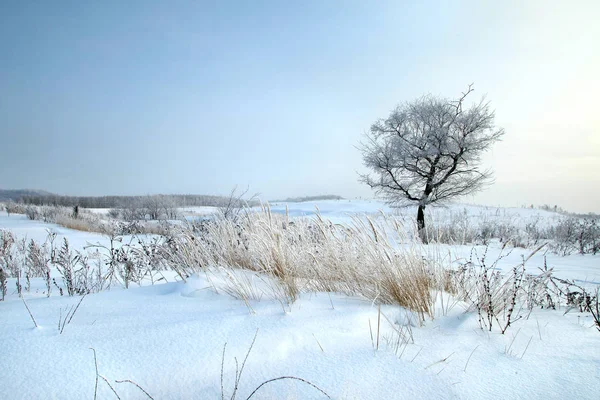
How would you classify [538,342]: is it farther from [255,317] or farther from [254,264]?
[254,264]

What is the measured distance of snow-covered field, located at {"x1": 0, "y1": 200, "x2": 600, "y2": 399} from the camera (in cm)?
130

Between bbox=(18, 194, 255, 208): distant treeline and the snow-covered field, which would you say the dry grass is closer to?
the snow-covered field

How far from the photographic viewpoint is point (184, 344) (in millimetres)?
1566

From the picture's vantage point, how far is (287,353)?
1.55 m

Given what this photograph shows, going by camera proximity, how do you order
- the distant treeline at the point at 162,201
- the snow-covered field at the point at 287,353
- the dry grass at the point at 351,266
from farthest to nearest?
1. the distant treeline at the point at 162,201
2. the dry grass at the point at 351,266
3. the snow-covered field at the point at 287,353

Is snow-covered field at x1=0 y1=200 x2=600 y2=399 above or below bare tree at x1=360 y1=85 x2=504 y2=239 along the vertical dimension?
below

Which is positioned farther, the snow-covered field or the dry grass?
the dry grass

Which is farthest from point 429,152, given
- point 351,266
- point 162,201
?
point 162,201

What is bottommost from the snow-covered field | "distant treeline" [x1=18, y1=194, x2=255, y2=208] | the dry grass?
the snow-covered field

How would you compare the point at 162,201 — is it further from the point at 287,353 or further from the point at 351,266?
the point at 287,353

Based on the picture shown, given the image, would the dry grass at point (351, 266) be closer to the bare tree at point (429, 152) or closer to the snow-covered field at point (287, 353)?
the snow-covered field at point (287, 353)

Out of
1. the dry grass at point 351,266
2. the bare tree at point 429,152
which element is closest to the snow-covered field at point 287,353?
the dry grass at point 351,266

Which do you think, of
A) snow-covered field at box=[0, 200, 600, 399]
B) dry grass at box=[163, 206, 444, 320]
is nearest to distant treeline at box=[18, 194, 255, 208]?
dry grass at box=[163, 206, 444, 320]

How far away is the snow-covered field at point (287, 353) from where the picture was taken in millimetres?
1301
